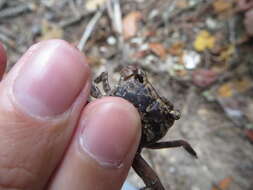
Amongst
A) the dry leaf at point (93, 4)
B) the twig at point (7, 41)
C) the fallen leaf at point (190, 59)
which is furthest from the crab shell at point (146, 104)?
the dry leaf at point (93, 4)

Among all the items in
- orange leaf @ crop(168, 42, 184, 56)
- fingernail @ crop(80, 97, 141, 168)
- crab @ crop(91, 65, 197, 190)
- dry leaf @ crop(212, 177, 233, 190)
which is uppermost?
fingernail @ crop(80, 97, 141, 168)

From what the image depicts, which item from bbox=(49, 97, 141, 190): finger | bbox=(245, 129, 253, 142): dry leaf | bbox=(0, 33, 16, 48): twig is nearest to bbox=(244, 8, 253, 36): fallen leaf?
bbox=(245, 129, 253, 142): dry leaf

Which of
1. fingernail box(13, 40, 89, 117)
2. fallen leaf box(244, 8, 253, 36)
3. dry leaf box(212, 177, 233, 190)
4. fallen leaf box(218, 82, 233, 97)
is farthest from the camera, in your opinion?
fallen leaf box(244, 8, 253, 36)

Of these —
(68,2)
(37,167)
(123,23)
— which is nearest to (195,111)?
(123,23)

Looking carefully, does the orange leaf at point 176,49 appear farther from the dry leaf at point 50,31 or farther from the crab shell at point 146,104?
the crab shell at point 146,104

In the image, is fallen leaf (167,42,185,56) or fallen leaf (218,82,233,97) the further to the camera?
fallen leaf (167,42,185,56)

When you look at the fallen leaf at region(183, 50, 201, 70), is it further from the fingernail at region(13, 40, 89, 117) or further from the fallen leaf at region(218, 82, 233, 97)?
the fingernail at region(13, 40, 89, 117)

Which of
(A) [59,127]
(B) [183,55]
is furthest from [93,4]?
(A) [59,127]

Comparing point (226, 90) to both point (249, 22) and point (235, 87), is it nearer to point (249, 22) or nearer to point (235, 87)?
point (235, 87)

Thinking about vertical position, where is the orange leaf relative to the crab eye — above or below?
below
